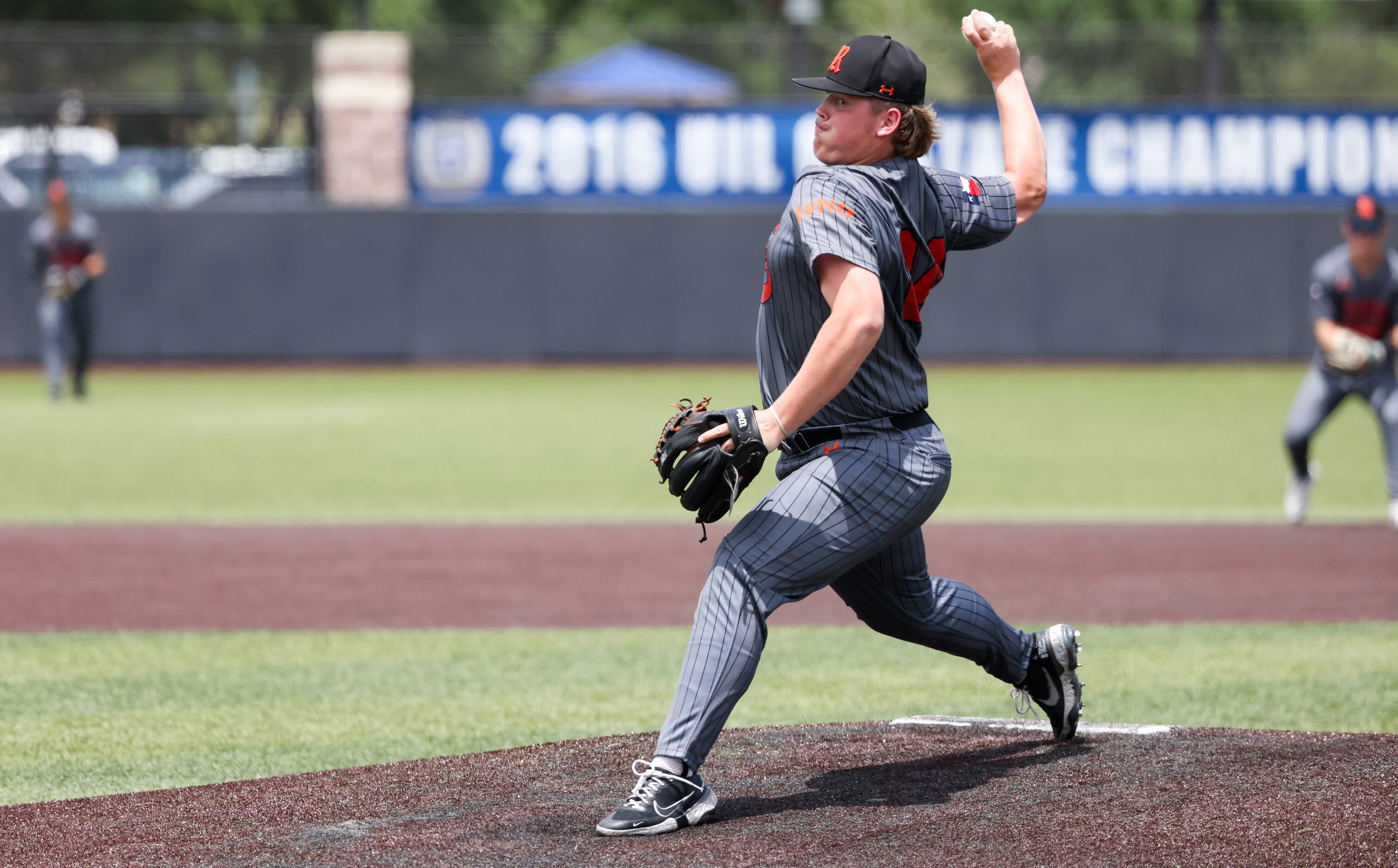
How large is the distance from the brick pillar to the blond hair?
63.2 ft

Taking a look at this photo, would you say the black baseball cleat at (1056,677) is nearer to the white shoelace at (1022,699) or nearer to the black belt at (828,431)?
the white shoelace at (1022,699)

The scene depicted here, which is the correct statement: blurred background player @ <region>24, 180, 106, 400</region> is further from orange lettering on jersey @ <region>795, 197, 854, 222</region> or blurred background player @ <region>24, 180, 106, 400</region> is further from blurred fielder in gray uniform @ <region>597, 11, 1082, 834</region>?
orange lettering on jersey @ <region>795, 197, 854, 222</region>

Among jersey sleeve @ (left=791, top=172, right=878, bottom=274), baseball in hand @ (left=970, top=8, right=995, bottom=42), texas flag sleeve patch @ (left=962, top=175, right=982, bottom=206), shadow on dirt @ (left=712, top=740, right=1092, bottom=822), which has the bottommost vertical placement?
shadow on dirt @ (left=712, top=740, right=1092, bottom=822)

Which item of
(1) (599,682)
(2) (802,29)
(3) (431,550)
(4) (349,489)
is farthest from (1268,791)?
(2) (802,29)

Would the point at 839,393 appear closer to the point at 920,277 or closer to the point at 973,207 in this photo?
the point at 920,277

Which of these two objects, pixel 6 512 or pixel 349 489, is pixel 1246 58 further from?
pixel 6 512

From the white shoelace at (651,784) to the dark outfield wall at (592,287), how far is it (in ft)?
59.9

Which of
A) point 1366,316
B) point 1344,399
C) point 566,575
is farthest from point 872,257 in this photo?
point 1344,399

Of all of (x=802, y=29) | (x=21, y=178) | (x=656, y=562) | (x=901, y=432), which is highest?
(x=802, y=29)

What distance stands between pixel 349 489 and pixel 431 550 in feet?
9.12

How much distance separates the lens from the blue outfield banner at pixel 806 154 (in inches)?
893

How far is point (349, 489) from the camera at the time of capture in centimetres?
1202

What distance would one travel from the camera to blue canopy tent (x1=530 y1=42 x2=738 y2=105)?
23469mm

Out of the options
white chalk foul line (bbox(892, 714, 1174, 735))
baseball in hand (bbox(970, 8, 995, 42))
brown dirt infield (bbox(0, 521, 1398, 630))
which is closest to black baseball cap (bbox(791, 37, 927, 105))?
baseball in hand (bbox(970, 8, 995, 42))
